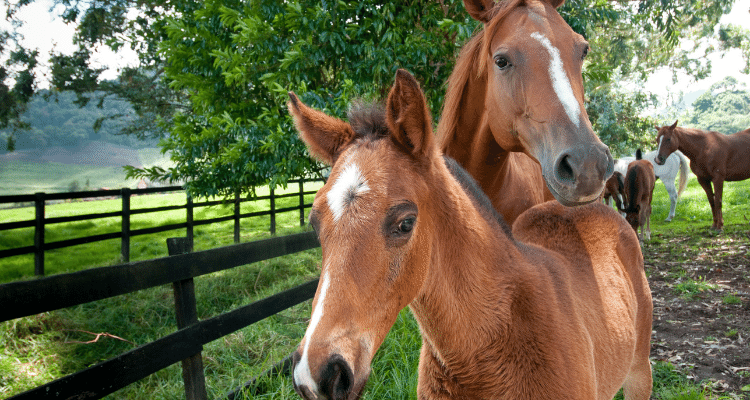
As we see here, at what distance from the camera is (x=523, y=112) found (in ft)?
7.67

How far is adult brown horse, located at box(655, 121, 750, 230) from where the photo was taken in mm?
10883

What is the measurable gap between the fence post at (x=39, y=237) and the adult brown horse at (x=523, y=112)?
284 inches

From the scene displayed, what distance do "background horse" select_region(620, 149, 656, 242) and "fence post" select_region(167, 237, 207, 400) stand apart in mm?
8622

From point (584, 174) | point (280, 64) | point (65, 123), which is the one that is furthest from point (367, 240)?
point (65, 123)

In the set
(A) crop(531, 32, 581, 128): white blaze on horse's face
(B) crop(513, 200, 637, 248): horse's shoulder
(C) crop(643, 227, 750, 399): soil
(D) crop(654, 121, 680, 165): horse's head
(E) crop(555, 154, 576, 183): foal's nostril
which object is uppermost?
(D) crop(654, 121, 680, 165): horse's head

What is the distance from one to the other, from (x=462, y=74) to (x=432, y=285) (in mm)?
1919

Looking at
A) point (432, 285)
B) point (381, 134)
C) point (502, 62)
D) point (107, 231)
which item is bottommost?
point (107, 231)

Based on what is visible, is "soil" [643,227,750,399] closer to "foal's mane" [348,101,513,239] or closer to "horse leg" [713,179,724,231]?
"horse leg" [713,179,724,231]

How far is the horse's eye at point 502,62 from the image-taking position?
2444mm

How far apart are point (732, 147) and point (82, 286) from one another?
14228 mm

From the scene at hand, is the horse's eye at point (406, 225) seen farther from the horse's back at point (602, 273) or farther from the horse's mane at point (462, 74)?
the horse's mane at point (462, 74)

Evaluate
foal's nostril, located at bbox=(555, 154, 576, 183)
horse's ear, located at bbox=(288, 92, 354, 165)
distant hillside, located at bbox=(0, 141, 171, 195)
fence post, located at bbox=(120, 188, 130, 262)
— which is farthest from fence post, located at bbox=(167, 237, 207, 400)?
distant hillside, located at bbox=(0, 141, 171, 195)

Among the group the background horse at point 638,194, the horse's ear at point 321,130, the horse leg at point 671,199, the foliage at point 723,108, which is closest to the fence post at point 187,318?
the horse's ear at point 321,130

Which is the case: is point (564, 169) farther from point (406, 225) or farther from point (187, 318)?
point (187, 318)
